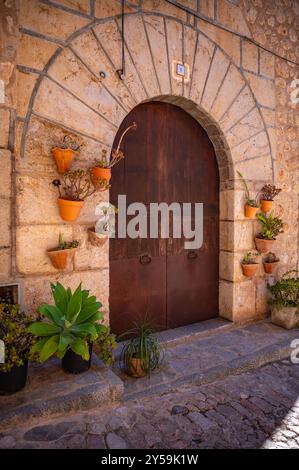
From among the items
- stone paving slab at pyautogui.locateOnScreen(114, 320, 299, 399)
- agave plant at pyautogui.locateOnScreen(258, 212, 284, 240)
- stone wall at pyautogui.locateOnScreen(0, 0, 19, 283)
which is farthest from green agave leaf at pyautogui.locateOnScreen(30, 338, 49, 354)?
agave plant at pyautogui.locateOnScreen(258, 212, 284, 240)

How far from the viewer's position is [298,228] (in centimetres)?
434

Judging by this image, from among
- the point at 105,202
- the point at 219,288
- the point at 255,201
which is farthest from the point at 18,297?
the point at 255,201

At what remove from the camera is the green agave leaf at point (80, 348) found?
6.84ft

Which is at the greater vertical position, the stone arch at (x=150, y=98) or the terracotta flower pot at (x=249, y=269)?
the stone arch at (x=150, y=98)

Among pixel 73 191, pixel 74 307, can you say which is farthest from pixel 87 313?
pixel 73 191

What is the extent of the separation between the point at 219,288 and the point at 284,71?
2775 millimetres

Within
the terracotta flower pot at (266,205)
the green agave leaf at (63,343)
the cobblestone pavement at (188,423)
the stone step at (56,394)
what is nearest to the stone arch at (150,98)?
the terracotta flower pot at (266,205)

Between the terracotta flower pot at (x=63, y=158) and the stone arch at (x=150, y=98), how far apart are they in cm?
9

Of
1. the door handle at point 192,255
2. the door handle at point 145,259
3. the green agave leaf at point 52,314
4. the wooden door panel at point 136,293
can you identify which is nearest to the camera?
the green agave leaf at point 52,314

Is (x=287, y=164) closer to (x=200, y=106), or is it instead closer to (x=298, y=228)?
(x=298, y=228)

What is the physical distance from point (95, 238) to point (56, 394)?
3.81 ft

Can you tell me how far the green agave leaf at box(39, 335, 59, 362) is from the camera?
2037mm

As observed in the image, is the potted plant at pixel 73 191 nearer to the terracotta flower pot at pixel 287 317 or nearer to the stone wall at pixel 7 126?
the stone wall at pixel 7 126
